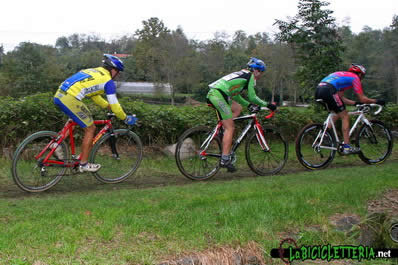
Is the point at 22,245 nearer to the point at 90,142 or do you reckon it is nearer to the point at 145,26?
the point at 90,142

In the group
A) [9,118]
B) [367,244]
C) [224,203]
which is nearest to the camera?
[367,244]

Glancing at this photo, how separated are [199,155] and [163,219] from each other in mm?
3049

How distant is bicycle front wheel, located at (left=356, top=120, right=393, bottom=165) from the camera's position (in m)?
9.07

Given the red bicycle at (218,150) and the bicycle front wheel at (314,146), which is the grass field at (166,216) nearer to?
the red bicycle at (218,150)

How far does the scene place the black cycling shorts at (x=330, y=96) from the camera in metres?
8.32

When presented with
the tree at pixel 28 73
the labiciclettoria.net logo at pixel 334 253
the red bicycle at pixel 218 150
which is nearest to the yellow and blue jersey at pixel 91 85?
the red bicycle at pixel 218 150

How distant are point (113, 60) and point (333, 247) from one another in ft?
15.3

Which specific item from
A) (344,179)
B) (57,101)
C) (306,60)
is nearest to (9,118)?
(57,101)

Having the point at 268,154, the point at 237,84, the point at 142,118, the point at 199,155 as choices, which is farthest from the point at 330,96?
the point at 142,118

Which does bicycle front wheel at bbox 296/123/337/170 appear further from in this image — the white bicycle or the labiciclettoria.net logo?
the labiciclettoria.net logo

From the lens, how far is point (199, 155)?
7.43 m

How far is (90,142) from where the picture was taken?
6.59 metres

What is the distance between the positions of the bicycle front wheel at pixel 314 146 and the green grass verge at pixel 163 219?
1.92 meters

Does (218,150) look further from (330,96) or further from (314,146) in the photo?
(330,96)
